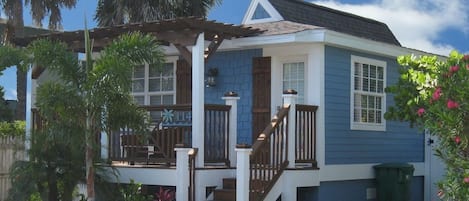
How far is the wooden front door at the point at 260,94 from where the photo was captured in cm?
1299

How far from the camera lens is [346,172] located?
12844mm

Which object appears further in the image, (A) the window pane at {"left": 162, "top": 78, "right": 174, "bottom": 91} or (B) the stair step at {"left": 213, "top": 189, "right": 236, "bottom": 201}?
(A) the window pane at {"left": 162, "top": 78, "right": 174, "bottom": 91}

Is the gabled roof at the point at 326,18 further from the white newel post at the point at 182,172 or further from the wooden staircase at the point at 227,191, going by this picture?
the white newel post at the point at 182,172

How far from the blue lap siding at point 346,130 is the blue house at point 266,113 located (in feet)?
0.07

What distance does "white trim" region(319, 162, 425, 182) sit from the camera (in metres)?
12.3

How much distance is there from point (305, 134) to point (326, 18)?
4228mm

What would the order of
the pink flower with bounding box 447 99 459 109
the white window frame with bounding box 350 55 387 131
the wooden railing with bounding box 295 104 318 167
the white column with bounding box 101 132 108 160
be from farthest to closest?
the white window frame with bounding box 350 55 387 131
the white column with bounding box 101 132 108 160
the wooden railing with bounding box 295 104 318 167
the pink flower with bounding box 447 99 459 109

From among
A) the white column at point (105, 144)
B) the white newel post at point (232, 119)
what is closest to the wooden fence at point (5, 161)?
the white column at point (105, 144)

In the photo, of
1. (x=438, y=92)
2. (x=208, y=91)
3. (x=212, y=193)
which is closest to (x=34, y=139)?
(x=212, y=193)

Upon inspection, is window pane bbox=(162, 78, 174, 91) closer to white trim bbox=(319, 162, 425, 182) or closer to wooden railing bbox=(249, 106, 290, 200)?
wooden railing bbox=(249, 106, 290, 200)

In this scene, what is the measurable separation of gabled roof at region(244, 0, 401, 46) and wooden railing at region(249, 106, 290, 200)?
317cm

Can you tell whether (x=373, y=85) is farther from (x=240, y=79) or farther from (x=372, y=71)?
(x=240, y=79)

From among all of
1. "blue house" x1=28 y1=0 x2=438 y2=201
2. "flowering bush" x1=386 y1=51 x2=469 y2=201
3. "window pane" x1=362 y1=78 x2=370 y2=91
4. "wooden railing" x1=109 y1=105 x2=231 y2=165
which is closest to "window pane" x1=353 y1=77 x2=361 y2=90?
"blue house" x1=28 y1=0 x2=438 y2=201

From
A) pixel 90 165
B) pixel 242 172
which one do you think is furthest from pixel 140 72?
pixel 242 172
